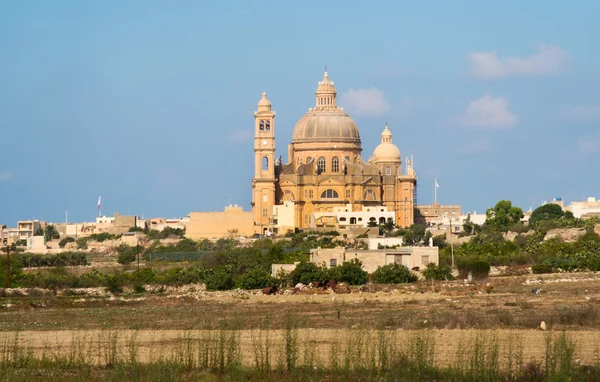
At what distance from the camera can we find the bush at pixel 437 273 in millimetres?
55562

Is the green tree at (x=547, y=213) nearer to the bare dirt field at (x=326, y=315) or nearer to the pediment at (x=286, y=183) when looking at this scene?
the pediment at (x=286, y=183)

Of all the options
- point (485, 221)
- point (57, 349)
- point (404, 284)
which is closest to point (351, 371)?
point (57, 349)

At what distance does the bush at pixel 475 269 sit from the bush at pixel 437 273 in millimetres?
509

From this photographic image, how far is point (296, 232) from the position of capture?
103m

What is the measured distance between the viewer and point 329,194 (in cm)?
11025

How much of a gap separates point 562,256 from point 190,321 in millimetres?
33265

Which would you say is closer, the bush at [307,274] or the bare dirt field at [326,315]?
the bare dirt field at [326,315]

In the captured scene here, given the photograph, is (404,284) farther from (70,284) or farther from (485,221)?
(485,221)

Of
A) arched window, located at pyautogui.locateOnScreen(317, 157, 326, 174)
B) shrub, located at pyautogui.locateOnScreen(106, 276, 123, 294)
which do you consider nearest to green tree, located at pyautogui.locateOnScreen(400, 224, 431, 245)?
arched window, located at pyautogui.locateOnScreen(317, 157, 326, 174)

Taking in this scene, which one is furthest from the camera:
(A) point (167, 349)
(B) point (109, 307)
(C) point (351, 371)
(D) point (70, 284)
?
(D) point (70, 284)

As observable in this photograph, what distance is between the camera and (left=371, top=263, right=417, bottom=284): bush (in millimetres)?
54250

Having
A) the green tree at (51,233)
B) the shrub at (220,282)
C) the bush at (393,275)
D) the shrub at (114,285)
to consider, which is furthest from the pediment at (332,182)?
the bush at (393,275)

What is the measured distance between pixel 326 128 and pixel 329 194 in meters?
7.01

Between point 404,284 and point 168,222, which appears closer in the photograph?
point 404,284
